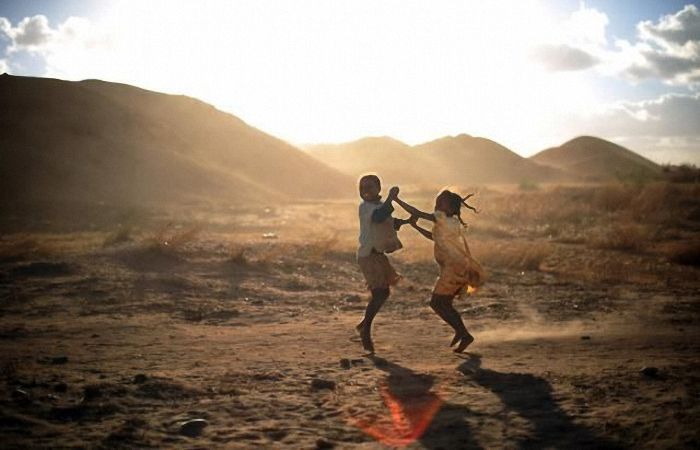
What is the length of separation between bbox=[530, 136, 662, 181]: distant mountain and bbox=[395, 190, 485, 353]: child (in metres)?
109

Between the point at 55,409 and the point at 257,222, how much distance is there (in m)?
22.6

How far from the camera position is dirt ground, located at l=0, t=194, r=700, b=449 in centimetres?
410


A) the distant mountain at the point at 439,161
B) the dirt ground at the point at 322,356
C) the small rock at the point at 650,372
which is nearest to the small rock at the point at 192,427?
the dirt ground at the point at 322,356

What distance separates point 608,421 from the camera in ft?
13.4

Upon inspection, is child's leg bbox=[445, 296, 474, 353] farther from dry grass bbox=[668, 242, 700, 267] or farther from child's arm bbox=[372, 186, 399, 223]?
dry grass bbox=[668, 242, 700, 267]

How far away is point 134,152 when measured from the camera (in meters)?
53.3

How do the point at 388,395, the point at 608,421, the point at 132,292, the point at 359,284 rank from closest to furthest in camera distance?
the point at 608,421, the point at 388,395, the point at 132,292, the point at 359,284

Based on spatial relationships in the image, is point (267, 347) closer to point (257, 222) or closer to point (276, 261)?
point (276, 261)

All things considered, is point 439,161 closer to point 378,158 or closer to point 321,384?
point 378,158

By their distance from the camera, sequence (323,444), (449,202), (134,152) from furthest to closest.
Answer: (134,152), (449,202), (323,444)

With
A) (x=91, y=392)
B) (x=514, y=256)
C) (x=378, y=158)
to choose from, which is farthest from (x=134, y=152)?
(x=378, y=158)

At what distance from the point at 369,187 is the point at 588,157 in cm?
13013

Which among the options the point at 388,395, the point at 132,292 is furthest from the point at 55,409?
the point at 132,292

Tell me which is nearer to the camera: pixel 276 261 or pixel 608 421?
pixel 608 421
